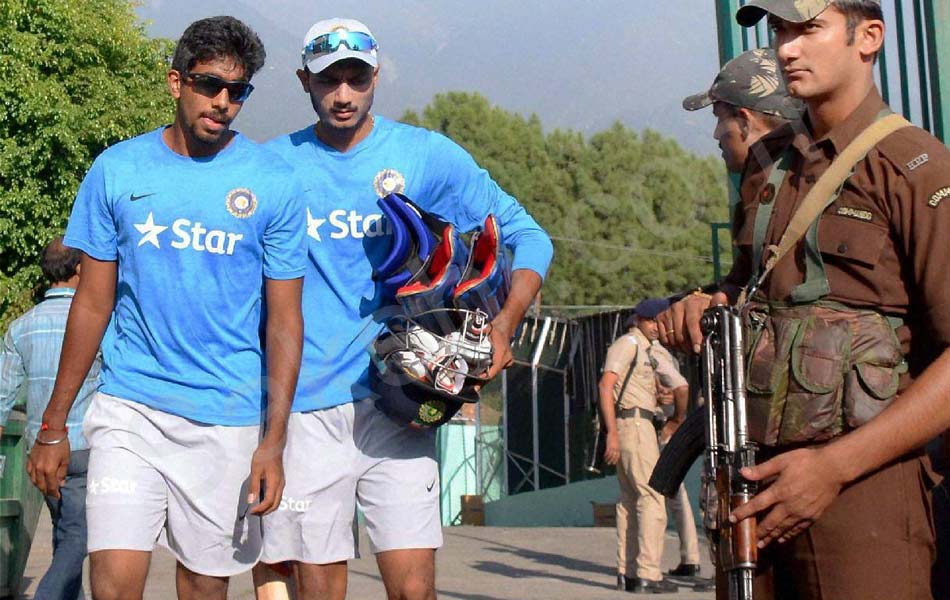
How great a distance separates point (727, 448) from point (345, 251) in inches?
84.2

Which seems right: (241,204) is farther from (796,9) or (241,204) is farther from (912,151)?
(912,151)

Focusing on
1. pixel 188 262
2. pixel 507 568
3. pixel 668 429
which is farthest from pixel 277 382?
pixel 507 568

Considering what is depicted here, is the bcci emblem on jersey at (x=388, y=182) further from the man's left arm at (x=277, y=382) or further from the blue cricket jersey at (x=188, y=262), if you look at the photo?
the man's left arm at (x=277, y=382)

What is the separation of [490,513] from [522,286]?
57.6 ft

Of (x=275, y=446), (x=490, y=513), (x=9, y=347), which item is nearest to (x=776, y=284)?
(x=275, y=446)

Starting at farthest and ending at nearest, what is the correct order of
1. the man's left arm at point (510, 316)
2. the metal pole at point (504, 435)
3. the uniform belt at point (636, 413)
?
1. the metal pole at point (504, 435)
2. the uniform belt at point (636, 413)
3. the man's left arm at point (510, 316)

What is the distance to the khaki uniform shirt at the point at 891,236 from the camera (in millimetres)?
2961

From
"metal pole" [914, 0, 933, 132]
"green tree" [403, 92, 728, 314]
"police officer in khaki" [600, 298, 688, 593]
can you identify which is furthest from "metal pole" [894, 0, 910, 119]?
"green tree" [403, 92, 728, 314]

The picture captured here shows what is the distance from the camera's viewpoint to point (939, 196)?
2957 mm

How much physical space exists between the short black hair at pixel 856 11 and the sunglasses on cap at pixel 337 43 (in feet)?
7.14

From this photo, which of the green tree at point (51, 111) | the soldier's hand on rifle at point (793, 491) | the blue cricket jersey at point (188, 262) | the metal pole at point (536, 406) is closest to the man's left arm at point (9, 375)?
the blue cricket jersey at point (188, 262)

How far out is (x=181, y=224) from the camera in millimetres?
4789

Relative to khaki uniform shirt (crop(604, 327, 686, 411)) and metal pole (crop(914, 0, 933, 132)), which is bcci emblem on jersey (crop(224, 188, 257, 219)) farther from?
khaki uniform shirt (crop(604, 327, 686, 411))

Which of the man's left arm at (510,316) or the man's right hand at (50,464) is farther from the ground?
the man's left arm at (510,316)
